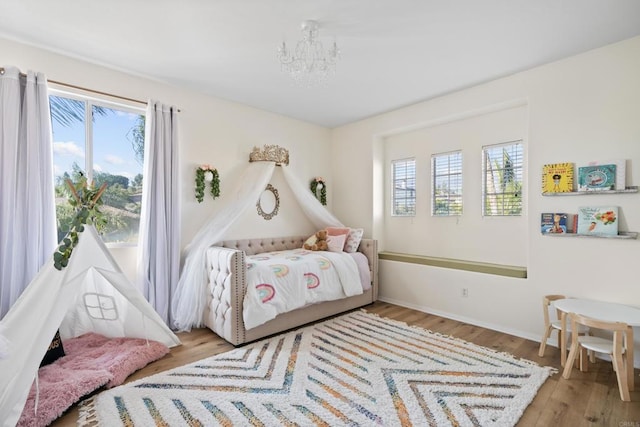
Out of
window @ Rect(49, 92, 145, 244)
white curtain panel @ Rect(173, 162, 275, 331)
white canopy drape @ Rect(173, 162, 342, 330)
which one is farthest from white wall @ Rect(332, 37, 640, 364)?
window @ Rect(49, 92, 145, 244)

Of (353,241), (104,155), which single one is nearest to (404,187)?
(353,241)

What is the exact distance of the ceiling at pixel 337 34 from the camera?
2.10 m

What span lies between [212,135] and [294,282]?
6.90 feet

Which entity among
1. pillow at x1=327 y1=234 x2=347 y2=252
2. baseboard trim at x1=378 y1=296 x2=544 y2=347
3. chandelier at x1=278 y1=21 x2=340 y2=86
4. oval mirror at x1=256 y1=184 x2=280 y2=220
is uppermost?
chandelier at x1=278 y1=21 x2=340 y2=86

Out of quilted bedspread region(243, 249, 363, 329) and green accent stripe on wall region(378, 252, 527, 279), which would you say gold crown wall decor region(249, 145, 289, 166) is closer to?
quilted bedspread region(243, 249, 363, 329)

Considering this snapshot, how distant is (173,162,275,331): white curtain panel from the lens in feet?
10.6

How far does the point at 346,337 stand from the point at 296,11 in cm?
288

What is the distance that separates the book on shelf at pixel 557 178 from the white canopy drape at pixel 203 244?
9.88 ft

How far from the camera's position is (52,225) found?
264 cm

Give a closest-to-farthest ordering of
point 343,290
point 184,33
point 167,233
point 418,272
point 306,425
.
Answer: point 306,425, point 184,33, point 167,233, point 343,290, point 418,272

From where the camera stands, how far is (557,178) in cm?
283

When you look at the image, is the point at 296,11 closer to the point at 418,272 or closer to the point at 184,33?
the point at 184,33

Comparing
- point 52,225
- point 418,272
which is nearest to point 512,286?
point 418,272

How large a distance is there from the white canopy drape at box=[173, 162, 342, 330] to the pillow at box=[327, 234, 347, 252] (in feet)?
3.93
